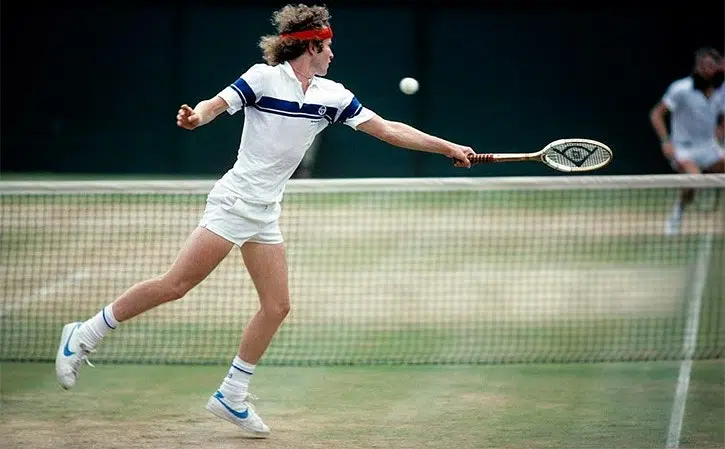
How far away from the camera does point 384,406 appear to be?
6043 mm

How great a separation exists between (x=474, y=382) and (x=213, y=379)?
1.43 meters

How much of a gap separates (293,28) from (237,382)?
1.59 metres

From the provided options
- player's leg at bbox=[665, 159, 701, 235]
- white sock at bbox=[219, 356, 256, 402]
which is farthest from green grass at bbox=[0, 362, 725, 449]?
A: player's leg at bbox=[665, 159, 701, 235]

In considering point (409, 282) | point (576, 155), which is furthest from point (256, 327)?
point (409, 282)

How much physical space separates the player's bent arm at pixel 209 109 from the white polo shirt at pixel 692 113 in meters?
8.13

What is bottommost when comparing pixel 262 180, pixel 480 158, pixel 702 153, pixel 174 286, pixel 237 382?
pixel 237 382

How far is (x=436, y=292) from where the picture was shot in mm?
9289

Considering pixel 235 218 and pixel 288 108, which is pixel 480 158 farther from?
pixel 235 218

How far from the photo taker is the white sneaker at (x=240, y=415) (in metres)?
5.41

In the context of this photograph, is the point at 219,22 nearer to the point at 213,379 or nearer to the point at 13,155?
the point at 13,155

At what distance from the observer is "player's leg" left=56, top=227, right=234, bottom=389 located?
523 cm

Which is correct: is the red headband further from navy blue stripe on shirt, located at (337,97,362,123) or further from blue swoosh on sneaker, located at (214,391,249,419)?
blue swoosh on sneaker, located at (214,391,249,419)

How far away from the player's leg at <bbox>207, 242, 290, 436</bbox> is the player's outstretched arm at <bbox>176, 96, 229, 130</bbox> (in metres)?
0.65

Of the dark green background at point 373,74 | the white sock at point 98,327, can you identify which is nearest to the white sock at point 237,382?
the white sock at point 98,327
